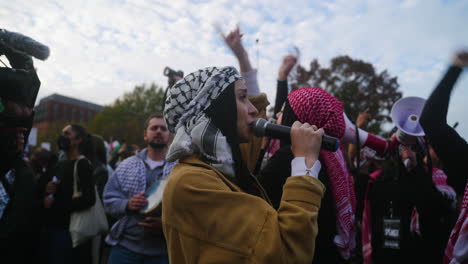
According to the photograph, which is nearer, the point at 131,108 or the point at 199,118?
the point at 199,118

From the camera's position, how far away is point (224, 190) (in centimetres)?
141

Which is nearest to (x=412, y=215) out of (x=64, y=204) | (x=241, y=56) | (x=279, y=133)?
(x=279, y=133)

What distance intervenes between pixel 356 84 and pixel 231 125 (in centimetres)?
1738

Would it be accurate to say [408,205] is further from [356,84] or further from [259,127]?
[356,84]

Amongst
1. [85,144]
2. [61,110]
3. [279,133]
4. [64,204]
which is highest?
[279,133]

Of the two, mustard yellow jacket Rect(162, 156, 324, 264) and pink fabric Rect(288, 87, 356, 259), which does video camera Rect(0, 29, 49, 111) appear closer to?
mustard yellow jacket Rect(162, 156, 324, 264)

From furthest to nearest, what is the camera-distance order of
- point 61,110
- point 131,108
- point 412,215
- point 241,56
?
point 61,110 < point 131,108 < point 412,215 < point 241,56

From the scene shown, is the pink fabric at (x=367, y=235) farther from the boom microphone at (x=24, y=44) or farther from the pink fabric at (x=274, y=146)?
the boom microphone at (x=24, y=44)

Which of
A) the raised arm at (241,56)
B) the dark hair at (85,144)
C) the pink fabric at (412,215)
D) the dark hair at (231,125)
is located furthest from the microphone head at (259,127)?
the dark hair at (85,144)

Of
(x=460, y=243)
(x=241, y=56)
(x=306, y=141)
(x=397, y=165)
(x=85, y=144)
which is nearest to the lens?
(x=306, y=141)

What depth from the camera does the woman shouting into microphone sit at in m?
1.29

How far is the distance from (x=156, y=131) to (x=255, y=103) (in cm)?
153

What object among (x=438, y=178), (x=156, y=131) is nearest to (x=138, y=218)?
(x=156, y=131)

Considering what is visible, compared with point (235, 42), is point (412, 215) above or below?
below
